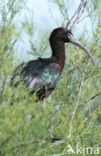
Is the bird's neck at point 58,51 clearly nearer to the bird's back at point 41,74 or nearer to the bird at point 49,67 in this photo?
the bird at point 49,67

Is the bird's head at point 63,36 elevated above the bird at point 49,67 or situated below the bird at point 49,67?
above

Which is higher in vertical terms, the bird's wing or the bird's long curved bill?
the bird's long curved bill

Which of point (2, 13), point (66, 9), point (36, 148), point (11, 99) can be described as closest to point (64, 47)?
point (66, 9)

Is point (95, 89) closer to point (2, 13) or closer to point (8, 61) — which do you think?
point (2, 13)

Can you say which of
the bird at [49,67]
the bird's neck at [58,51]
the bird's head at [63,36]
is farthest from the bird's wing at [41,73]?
the bird's head at [63,36]

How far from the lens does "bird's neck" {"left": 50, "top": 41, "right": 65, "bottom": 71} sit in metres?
3.99

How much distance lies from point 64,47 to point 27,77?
894 millimetres

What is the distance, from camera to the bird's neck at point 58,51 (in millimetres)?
3988

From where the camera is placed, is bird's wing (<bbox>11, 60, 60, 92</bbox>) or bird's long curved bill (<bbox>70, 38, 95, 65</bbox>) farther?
bird's wing (<bbox>11, 60, 60, 92</bbox>)

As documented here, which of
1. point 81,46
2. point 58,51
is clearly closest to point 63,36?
point 58,51

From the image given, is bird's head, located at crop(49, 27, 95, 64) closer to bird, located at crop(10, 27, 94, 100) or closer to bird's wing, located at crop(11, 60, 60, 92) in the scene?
bird, located at crop(10, 27, 94, 100)

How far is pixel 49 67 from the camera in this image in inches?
149

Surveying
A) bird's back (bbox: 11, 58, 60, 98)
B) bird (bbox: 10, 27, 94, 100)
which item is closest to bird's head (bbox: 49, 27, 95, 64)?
bird (bbox: 10, 27, 94, 100)

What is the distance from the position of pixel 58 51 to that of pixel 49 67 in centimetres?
33
